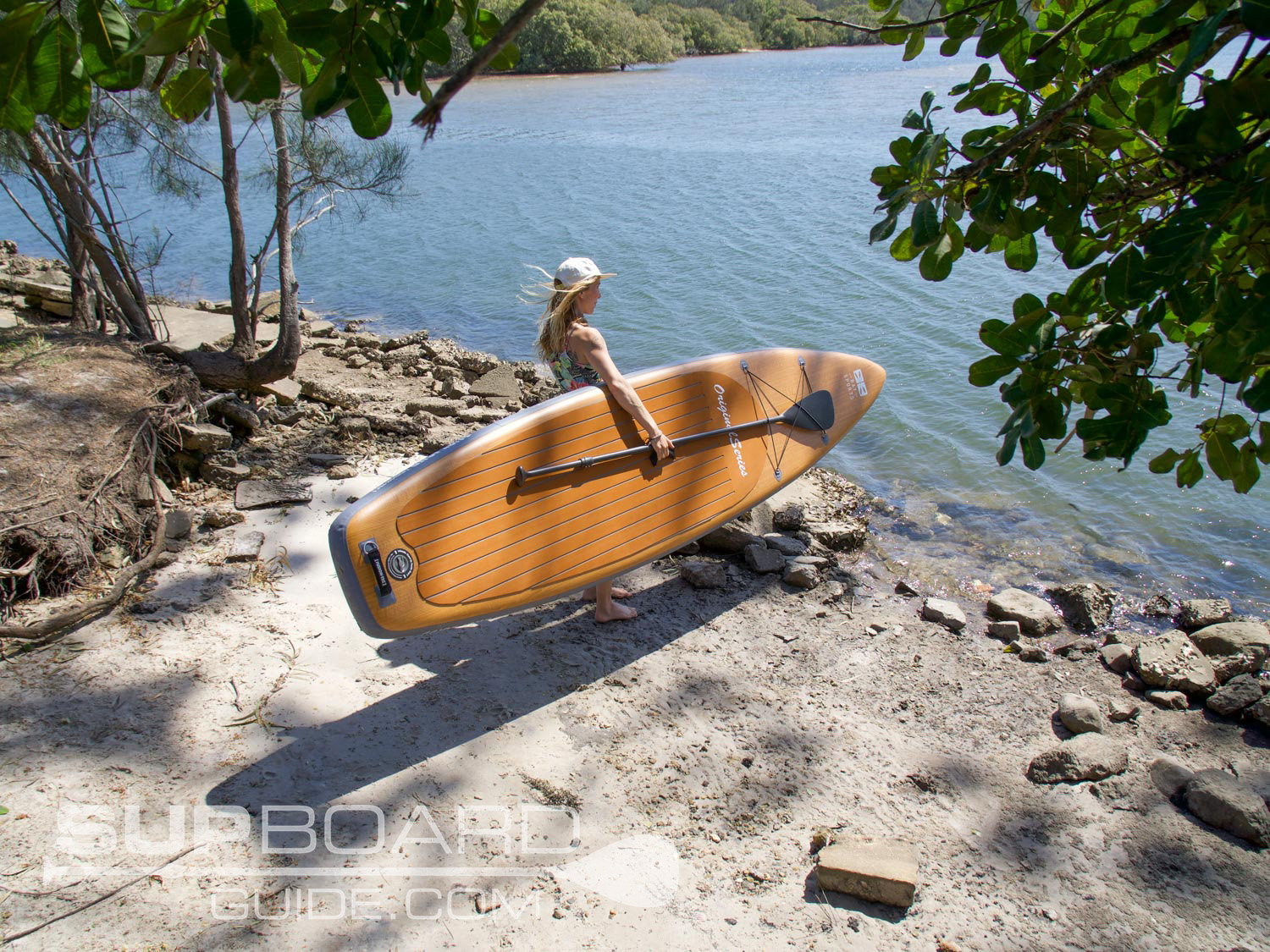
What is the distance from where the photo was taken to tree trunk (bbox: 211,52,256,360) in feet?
18.3

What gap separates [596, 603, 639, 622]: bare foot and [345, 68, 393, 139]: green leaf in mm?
2909

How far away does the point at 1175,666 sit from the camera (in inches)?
159

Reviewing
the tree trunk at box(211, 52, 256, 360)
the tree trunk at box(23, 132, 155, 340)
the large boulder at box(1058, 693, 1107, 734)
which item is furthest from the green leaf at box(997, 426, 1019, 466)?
the tree trunk at box(23, 132, 155, 340)

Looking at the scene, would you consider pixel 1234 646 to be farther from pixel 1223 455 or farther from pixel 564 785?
pixel 564 785

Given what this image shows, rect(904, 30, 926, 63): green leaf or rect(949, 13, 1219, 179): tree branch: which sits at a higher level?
rect(904, 30, 926, 63): green leaf

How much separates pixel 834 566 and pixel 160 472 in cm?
368

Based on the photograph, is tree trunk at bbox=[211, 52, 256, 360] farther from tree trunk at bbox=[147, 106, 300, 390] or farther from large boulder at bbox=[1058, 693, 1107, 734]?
large boulder at bbox=[1058, 693, 1107, 734]

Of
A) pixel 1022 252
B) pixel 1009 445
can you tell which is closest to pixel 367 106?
pixel 1009 445

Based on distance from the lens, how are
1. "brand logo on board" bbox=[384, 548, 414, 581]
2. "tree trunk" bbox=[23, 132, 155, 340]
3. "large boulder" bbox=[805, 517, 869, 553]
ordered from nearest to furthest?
"brand logo on board" bbox=[384, 548, 414, 581], "large boulder" bbox=[805, 517, 869, 553], "tree trunk" bbox=[23, 132, 155, 340]

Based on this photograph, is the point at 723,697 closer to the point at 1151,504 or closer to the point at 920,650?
the point at 920,650

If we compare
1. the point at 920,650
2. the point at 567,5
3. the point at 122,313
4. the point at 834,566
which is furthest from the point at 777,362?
the point at 567,5

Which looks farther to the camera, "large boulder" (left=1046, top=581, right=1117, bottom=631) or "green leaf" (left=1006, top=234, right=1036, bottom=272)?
"large boulder" (left=1046, top=581, right=1117, bottom=631)

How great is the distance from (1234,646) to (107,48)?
4.84m

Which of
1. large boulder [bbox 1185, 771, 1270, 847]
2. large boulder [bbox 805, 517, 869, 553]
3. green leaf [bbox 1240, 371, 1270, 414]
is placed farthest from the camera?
large boulder [bbox 805, 517, 869, 553]
